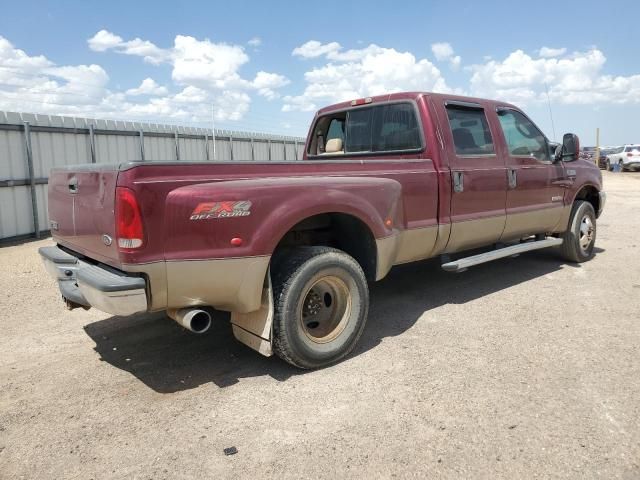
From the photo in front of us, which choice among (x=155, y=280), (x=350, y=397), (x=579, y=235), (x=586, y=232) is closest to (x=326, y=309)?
(x=350, y=397)

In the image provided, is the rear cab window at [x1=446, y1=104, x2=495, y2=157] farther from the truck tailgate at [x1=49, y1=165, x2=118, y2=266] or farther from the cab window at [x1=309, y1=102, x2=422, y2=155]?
the truck tailgate at [x1=49, y1=165, x2=118, y2=266]

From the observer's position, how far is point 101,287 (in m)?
2.87

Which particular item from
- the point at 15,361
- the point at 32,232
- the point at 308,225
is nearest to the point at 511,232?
the point at 308,225

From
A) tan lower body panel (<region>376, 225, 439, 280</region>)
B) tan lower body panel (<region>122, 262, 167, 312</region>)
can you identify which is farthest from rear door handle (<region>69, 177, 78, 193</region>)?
tan lower body panel (<region>376, 225, 439, 280</region>)

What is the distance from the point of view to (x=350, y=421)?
9.57 feet

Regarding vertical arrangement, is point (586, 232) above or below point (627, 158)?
below

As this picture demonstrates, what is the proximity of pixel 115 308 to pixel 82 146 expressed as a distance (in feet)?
29.1

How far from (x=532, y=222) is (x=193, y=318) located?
164 inches

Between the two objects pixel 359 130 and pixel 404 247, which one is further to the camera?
pixel 359 130

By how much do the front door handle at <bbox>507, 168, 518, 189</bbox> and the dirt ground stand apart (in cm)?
118

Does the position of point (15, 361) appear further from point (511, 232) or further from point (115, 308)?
point (511, 232)

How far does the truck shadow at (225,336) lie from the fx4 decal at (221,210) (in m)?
1.19

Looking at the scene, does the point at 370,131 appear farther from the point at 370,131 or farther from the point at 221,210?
the point at 221,210

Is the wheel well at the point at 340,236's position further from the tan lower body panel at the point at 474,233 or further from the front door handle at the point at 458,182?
the front door handle at the point at 458,182
